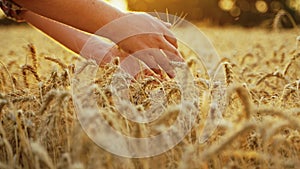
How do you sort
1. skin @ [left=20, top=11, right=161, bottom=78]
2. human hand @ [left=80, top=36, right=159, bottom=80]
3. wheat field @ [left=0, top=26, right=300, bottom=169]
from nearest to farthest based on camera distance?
wheat field @ [left=0, top=26, right=300, bottom=169] < human hand @ [left=80, top=36, right=159, bottom=80] < skin @ [left=20, top=11, right=161, bottom=78]

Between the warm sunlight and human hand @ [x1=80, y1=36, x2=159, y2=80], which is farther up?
the warm sunlight

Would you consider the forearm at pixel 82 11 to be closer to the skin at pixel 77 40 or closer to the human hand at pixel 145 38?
the human hand at pixel 145 38

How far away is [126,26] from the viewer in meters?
1.88

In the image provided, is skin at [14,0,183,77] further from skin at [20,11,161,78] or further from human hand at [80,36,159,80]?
skin at [20,11,161,78]

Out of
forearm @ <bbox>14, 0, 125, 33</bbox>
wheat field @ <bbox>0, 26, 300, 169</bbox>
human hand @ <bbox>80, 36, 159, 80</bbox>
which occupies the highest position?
forearm @ <bbox>14, 0, 125, 33</bbox>

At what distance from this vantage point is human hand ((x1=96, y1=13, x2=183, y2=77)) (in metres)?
1.89

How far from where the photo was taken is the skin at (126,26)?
74.4 inches

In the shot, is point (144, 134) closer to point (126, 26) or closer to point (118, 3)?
point (126, 26)

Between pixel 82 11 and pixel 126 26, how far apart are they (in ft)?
0.58

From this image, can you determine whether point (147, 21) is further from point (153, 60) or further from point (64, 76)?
point (64, 76)

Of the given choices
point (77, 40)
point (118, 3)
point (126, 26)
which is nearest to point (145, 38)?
point (126, 26)

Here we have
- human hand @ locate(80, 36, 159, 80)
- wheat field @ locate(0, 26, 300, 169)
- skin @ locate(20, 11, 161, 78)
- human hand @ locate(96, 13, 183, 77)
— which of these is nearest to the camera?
wheat field @ locate(0, 26, 300, 169)

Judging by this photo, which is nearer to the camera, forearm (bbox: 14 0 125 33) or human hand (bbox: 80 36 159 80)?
forearm (bbox: 14 0 125 33)

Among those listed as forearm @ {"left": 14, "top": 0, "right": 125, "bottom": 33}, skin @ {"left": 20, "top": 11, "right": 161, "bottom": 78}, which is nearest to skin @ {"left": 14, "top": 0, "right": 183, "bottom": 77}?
forearm @ {"left": 14, "top": 0, "right": 125, "bottom": 33}
